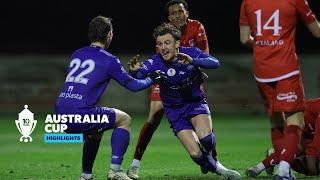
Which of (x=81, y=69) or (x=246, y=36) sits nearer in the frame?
(x=246, y=36)

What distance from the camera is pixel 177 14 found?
28.8ft

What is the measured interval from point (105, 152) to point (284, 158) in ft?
16.5

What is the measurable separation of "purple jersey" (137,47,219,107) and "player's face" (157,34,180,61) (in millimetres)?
156

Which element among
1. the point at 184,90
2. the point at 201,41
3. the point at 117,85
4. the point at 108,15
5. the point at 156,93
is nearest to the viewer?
the point at 184,90

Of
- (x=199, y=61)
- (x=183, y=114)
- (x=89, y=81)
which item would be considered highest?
(x=199, y=61)

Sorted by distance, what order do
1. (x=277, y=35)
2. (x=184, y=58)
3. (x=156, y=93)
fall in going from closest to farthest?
(x=277, y=35), (x=184, y=58), (x=156, y=93)

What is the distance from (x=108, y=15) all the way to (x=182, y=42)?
1925 cm

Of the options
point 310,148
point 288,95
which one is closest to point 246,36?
point 288,95

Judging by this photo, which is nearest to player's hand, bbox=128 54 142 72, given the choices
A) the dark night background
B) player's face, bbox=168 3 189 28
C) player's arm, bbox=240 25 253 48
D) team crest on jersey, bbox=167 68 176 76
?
team crest on jersey, bbox=167 68 176 76

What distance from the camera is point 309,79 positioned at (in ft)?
68.8

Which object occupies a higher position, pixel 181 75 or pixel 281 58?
pixel 281 58

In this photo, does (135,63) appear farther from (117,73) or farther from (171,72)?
(171,72)

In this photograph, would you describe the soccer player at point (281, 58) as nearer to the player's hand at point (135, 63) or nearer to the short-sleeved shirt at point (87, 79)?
the player's hand at point (135, 63)

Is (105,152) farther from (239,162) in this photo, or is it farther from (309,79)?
(309,79)
